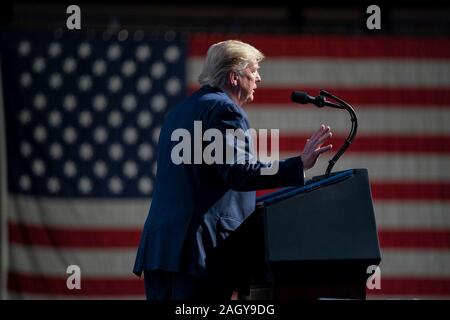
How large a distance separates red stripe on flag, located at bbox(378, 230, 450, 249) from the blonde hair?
352cm

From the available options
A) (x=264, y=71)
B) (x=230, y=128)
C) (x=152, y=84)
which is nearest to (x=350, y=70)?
(x=264, y=71)

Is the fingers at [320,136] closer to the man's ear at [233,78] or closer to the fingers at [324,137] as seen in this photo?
the fingers at [324,137]

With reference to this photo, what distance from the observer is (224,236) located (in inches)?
109

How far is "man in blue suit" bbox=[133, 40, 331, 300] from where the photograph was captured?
8.91 ft

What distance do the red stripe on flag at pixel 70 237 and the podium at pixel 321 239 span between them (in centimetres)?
356

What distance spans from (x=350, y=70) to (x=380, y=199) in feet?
3.35

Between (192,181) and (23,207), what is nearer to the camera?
(192,181)

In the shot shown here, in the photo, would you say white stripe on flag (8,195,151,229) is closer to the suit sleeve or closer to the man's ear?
the man's ear

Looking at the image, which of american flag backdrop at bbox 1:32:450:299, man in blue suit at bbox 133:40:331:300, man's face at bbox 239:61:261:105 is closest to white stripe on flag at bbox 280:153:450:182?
american flag backdrop at bbox 1:32:450:299

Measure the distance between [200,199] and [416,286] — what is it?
3768mm

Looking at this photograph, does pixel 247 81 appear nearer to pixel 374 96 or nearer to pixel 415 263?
pixel 374 96

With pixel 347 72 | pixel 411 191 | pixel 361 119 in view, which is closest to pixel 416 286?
pixel 411 191
